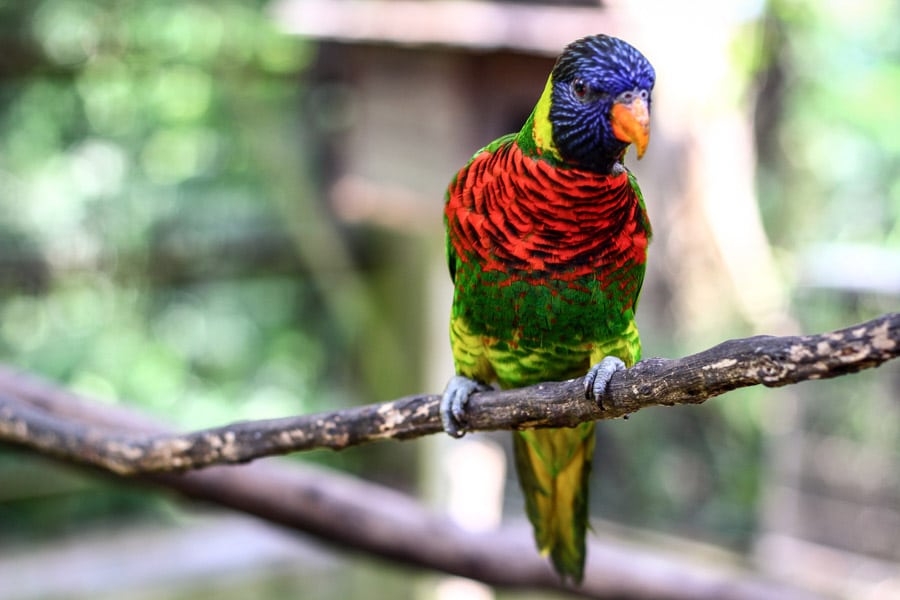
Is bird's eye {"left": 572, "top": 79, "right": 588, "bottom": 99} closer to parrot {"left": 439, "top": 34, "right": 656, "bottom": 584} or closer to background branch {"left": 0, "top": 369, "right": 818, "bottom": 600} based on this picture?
parrot {"left": 439, "top": 34, "right": 656, "bottom": 584}

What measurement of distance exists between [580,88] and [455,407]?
0.43m

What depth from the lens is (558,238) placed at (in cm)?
104

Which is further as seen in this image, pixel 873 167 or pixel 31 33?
pixel 873 167

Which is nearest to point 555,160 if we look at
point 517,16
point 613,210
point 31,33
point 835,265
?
point 613,210

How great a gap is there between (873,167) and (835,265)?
13.0ft

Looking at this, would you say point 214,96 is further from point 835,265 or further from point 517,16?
point 835,265

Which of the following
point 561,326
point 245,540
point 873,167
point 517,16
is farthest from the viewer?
point 873,167

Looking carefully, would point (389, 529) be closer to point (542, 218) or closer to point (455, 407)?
point (455, 407)

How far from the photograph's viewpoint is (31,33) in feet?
7.42

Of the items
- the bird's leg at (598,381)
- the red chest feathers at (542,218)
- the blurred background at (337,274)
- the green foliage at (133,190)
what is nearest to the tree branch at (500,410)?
the bird's leg at (598,381)

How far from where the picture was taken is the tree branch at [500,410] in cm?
70

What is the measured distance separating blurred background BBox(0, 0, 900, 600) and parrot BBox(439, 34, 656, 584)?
3.62ft

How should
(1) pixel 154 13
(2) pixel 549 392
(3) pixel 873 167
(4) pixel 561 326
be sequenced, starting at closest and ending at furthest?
(2) pixel 549 392 < (4) pixel 561 326 < (1) pixel 154 13 < (3) pixel 873 167

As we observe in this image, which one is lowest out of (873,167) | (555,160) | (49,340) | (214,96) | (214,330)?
(555,160)
